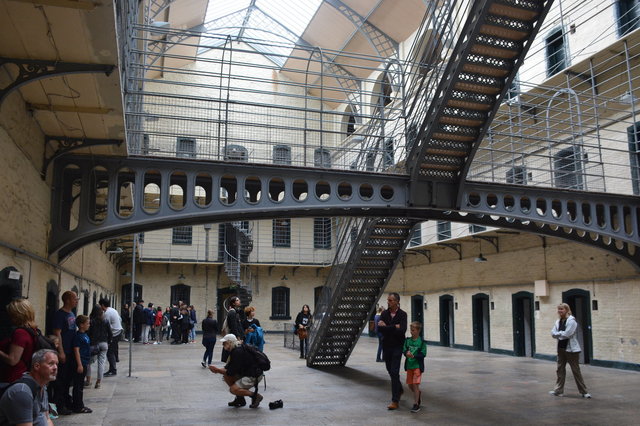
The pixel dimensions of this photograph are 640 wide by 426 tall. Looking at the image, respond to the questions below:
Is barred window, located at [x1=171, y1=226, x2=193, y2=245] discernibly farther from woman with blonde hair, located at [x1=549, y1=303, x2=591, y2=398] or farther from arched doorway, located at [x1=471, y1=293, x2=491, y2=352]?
woman with blonde hair, located at [x1=549, y1=303, x2=591, y2=398]

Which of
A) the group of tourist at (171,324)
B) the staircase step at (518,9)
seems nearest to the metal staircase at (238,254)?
the group of tourist at (171,324)

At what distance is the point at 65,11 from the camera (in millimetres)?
4809

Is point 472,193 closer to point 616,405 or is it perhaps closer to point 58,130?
point 616,405

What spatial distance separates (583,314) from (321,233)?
17.5 metres

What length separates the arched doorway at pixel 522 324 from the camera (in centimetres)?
1833

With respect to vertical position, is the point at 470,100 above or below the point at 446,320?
above

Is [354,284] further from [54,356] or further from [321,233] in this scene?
[321,233]

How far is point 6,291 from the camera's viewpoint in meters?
6.54

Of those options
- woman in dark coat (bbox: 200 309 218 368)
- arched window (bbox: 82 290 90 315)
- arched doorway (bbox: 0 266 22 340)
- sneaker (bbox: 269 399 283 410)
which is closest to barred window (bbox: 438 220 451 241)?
woman in dark coat (bbox: 200 309 218 368)

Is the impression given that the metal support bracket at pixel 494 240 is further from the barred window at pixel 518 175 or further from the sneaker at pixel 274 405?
the sneaker at pixel 274 405

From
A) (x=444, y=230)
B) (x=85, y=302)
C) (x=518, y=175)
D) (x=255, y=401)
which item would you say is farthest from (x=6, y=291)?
(x=444, y=230)

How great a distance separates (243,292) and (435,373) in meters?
14.9

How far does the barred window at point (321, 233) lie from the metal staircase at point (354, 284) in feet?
55.4

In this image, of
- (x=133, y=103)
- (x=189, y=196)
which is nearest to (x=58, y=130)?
(x=133, y=103)
